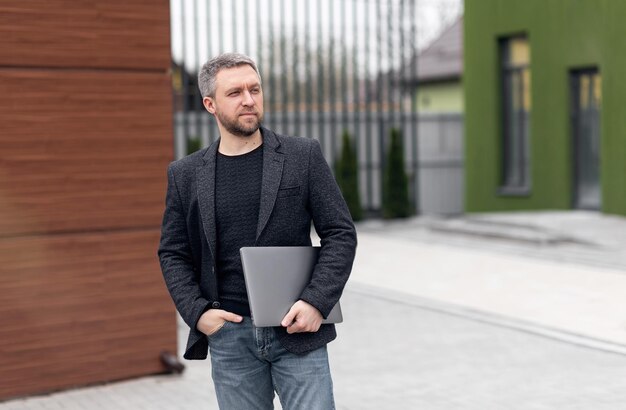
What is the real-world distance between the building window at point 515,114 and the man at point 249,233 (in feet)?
54.1

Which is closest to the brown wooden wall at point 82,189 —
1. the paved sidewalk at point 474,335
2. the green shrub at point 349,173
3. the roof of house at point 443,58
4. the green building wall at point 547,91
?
the paved sidewalk at point 474,335

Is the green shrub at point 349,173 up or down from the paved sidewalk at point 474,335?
up

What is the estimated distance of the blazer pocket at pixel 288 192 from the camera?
139 inches

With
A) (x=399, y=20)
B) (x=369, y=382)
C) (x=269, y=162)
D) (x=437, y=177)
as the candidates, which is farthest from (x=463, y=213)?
(x=269, y=162)

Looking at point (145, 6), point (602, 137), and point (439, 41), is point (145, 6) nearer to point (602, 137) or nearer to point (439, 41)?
point (602, 137)

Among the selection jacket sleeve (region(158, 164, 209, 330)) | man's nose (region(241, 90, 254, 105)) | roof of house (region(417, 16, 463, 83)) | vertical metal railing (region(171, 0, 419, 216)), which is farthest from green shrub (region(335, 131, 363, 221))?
man's nose (region(241, 90, 254, 105))

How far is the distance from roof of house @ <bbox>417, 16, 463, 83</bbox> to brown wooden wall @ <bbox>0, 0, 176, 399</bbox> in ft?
94.1

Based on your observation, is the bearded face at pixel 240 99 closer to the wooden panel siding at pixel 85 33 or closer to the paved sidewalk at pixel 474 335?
the paved sidewalk at pixel 474 335

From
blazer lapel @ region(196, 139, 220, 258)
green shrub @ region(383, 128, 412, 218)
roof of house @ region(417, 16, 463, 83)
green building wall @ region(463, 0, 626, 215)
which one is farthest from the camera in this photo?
roof of house @ region(417, 16, 463, 83)

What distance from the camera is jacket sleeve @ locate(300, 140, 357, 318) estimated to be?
344 centimetres

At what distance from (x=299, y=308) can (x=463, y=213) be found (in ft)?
60.4

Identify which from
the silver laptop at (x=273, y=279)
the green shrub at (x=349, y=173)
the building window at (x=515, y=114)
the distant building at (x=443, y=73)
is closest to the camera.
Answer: the silver laptop at (x=273, y=279)

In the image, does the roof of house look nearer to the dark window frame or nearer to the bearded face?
the dark window frame

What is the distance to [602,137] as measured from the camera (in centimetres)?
1784
